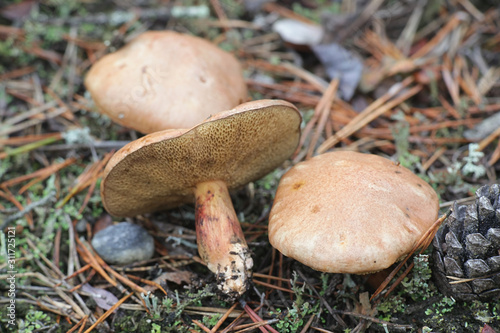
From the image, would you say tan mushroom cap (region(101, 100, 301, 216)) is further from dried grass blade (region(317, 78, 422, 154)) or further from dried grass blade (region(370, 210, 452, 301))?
dried grass blade (region(370, 210, 452, 301))

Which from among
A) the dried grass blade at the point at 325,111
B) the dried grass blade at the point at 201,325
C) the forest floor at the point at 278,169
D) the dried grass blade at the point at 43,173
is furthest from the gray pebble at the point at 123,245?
the dried grass blade at the point at 325,111

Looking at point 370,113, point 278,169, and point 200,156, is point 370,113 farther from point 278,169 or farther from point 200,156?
point 200,156

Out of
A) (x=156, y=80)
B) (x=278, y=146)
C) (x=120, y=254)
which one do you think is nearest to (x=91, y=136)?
(x=156, y=80)

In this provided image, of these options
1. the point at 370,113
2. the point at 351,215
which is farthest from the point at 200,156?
the point at 370,113

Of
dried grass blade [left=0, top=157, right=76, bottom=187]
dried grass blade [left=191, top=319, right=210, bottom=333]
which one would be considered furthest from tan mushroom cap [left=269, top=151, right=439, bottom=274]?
dried grass blade [left=0, top=157, right=76, bottom=187]

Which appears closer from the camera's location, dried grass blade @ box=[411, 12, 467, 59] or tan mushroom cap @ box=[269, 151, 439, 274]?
tan mushroom cap @ box=[269, 151, 439, 274]

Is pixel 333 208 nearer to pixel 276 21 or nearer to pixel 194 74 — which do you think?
pixel 194 74
